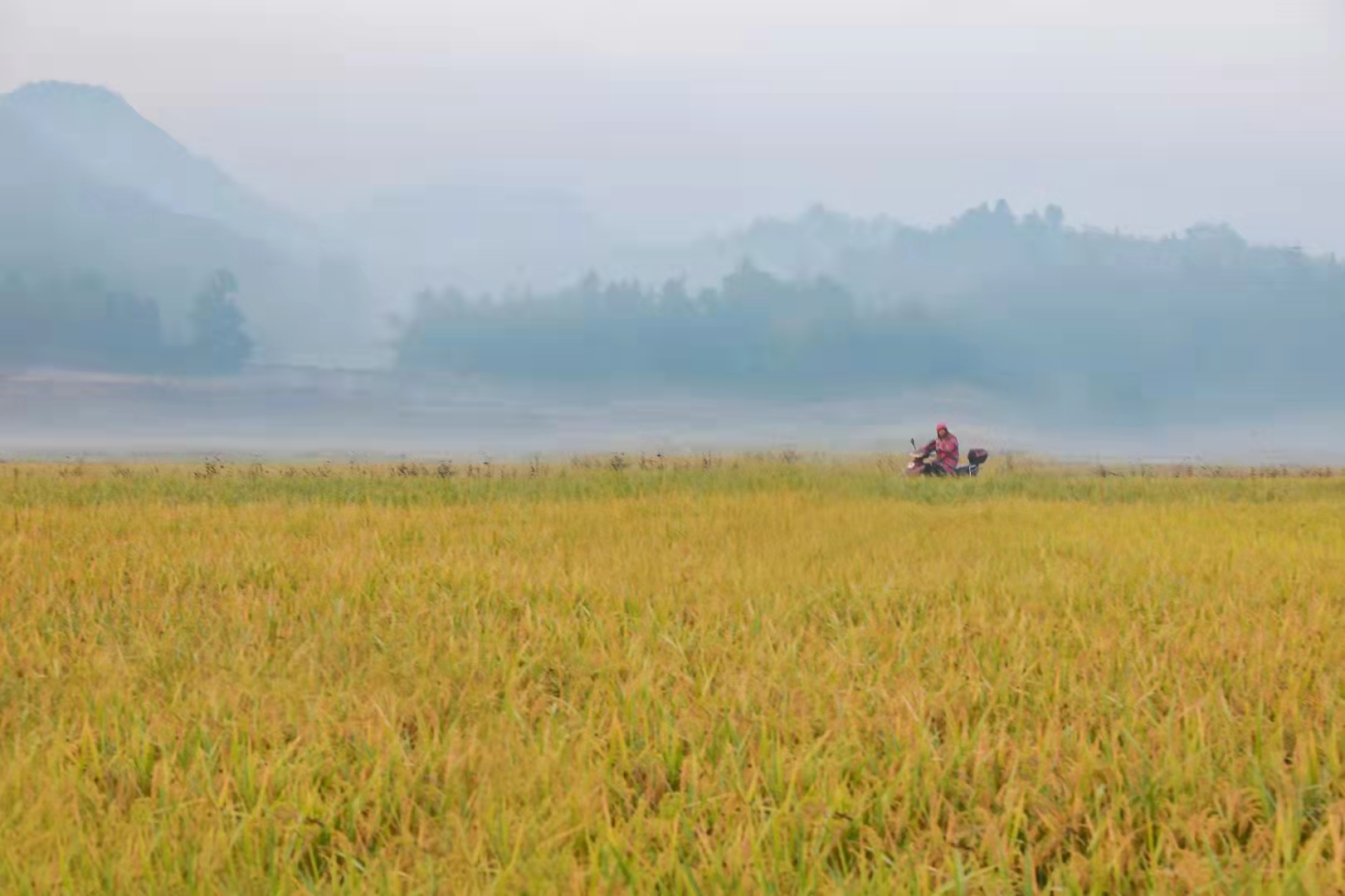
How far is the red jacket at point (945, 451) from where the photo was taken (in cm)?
1702

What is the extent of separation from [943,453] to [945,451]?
0.19 feet

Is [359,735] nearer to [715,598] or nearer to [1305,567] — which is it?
[715,598]

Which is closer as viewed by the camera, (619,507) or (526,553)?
(526,553)

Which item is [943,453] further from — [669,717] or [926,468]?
[669,717]

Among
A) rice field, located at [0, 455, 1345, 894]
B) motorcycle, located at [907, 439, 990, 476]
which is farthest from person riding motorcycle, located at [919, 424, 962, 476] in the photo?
rice field, located at [0, 455, 1345, 894]

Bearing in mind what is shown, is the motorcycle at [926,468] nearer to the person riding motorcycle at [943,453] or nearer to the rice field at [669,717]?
the person riding motorcycle at [943,453]

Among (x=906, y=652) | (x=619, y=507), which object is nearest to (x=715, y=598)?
(x=906, y=652)

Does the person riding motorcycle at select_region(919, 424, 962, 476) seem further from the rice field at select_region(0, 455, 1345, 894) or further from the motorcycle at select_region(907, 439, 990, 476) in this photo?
the rice field at select_region(0, 455, 1345, 894)

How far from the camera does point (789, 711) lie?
11.5 ft

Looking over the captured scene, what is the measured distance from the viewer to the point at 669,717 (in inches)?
133

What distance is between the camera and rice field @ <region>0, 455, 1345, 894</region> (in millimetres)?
2510

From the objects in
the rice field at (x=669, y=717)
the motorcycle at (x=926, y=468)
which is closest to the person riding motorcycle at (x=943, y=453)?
the motorcycle at (x=926, y=468)

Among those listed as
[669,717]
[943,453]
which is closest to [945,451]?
[943,453]

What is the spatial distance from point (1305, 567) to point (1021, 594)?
255cm
